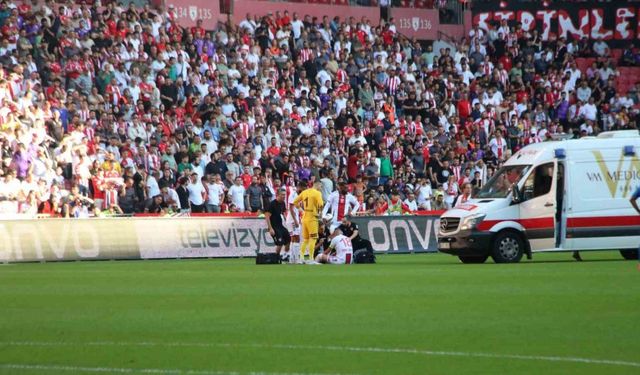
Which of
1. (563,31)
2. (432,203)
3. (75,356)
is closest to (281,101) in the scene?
(432,203)

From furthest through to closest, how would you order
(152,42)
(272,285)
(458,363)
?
(152,42) → (272,285) → (458,363)

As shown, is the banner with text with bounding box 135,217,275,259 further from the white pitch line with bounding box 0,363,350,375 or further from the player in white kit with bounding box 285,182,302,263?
the white pitch line with bounding box 0,363,350,375

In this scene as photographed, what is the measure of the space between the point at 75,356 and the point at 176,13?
31.2 m

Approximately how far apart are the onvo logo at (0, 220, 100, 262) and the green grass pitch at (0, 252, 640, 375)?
24.0ft

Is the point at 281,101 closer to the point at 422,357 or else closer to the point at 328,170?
the point at 328,170

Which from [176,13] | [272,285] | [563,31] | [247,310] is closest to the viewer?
[247,310]

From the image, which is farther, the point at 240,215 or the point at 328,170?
the point at 328,170

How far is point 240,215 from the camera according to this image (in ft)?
113

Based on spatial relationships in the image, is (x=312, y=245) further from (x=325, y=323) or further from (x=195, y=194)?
(x=325, y=323)

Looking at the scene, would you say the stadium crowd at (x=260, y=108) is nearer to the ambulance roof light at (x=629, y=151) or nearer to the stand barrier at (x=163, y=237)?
the stand barrier at (x=163, y=237)

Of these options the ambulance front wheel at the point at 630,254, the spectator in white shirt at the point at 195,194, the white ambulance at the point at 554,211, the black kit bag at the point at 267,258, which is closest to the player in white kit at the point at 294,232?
the black kit bag at the point at 267,258

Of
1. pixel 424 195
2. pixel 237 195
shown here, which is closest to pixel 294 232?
pixel 237 195

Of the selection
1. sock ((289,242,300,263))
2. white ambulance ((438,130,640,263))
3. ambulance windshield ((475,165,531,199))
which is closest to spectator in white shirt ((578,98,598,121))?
white ambulance ((438,130,640,263))

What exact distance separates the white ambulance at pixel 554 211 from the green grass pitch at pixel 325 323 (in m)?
4.19
